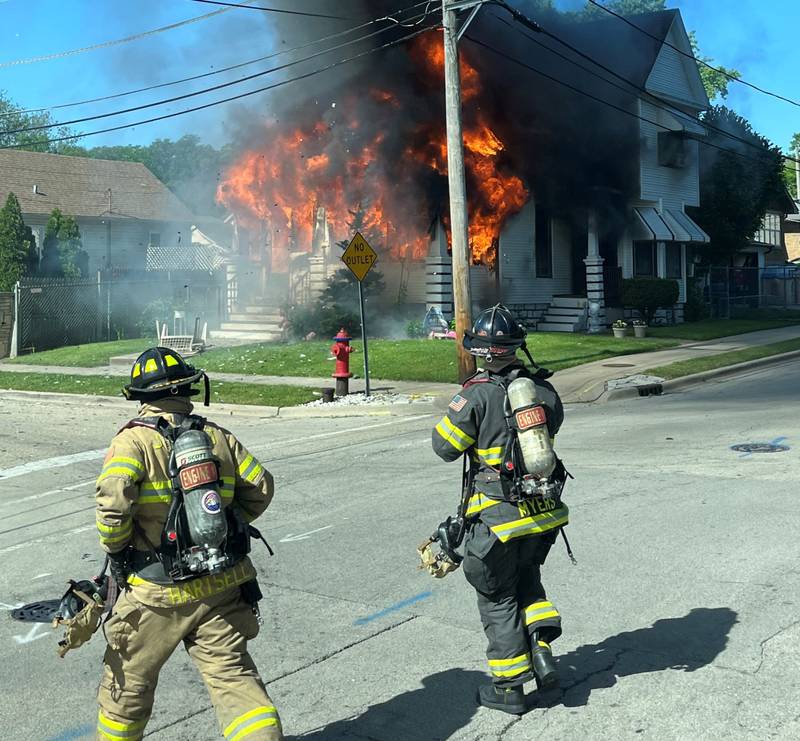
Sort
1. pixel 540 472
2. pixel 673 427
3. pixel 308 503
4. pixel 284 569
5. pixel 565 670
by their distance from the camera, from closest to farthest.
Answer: pixel 540 472 → pixel 565 670 → pixel 284 569 → pixel 308 503 → pixel 673 427

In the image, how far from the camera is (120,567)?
3.76 m

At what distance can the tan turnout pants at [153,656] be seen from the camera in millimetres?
3703

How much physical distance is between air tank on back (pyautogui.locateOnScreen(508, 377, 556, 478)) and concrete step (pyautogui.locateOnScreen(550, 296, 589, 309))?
2655 centimetres

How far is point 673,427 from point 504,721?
8827 mm

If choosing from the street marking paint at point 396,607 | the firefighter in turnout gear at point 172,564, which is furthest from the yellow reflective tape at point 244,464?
the street marking paint at point 396,607

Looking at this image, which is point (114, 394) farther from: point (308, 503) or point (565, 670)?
point (565, 670)

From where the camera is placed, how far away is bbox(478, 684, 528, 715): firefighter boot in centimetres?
441

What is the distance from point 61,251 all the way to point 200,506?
120 feet

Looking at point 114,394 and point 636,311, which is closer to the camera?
point 114,394

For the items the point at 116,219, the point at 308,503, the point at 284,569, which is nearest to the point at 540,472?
the point at 284,569

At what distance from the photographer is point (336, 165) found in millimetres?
26906

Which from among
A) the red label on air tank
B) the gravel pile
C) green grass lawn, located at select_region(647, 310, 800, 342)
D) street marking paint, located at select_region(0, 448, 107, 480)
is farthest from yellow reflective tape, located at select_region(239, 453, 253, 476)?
green grass lawn, located at select_region(647, 310, 800, 342)

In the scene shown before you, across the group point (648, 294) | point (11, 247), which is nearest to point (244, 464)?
point (648, 294)

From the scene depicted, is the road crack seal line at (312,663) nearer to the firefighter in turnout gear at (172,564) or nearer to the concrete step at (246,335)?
the firefighter in turnout gear at (172,564)
